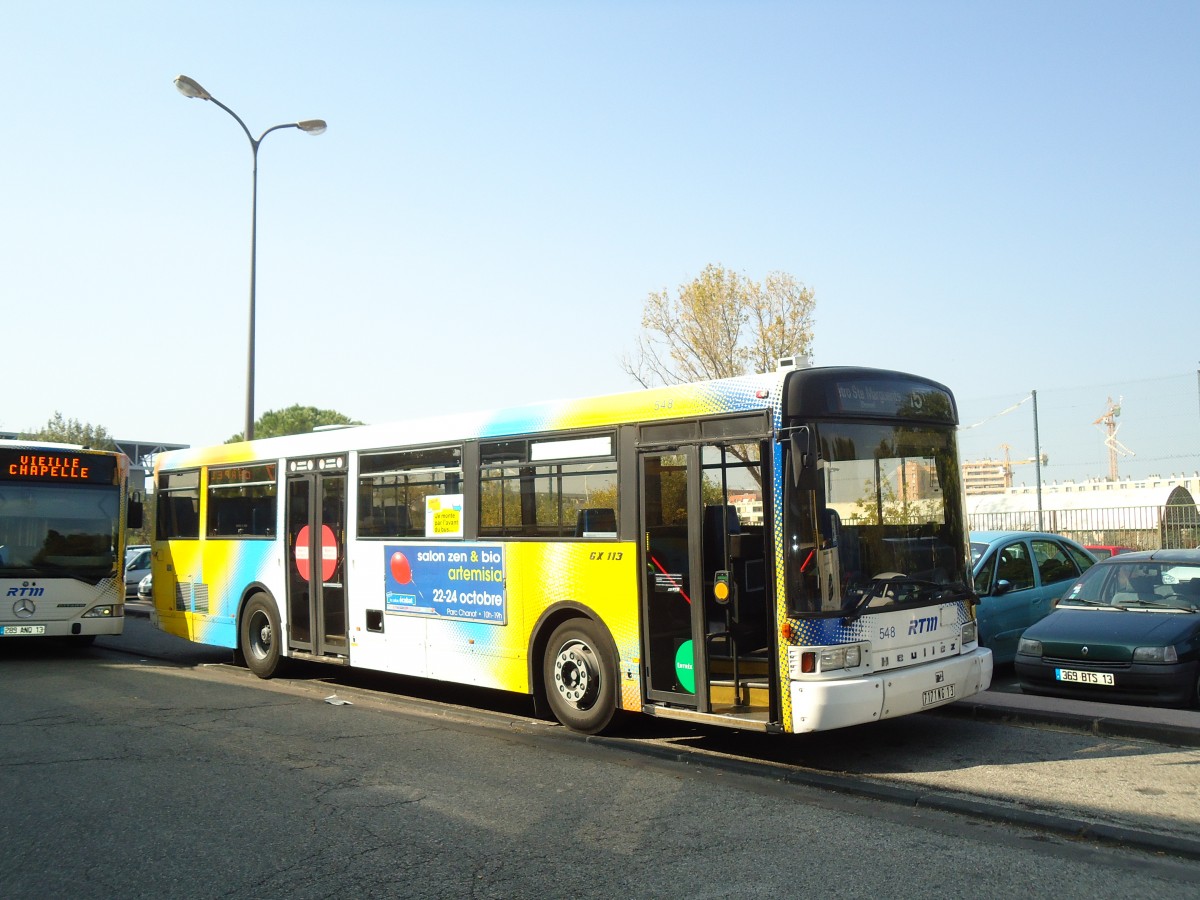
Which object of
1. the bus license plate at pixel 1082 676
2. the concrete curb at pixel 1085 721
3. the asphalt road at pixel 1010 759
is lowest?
the asphalt road at pixel 1010 759

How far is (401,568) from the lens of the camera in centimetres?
1159

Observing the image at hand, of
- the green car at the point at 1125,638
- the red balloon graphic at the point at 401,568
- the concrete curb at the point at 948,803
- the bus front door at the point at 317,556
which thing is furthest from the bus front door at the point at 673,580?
the bus front door at the point at 317,556

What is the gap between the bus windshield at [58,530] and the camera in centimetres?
1557

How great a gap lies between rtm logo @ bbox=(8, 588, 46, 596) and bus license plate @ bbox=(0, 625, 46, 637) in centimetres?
45

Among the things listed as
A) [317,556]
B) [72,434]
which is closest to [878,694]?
[317,556]

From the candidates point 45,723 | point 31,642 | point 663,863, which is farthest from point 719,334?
point 663,863

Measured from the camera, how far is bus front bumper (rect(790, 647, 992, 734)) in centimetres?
748

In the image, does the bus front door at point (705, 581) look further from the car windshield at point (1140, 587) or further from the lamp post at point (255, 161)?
the lamp post at point (255, 161)

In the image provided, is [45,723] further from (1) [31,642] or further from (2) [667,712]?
(1) [31,642]

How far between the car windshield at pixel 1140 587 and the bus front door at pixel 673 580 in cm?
502

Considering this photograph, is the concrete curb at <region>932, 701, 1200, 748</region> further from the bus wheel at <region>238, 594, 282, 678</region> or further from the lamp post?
the lamp post

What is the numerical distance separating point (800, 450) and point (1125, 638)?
4485 mm

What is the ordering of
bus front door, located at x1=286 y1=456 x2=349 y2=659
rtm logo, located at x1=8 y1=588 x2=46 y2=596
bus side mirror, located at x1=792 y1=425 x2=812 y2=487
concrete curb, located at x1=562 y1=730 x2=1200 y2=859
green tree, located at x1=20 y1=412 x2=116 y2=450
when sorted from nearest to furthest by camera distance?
concrete curb, located at x1=562 y1=730 x2=1200 y2=859
bus side mirror, located at x1=792 y1=425 x2=812 y2=487
bus front door, located at x1=286 y1=456 x2=349 y2=659
rtm logo, located at x1=8 y1=588 x2=46 y2=596
green tree, located at x1=20 y1=412 x2=116 y2=450

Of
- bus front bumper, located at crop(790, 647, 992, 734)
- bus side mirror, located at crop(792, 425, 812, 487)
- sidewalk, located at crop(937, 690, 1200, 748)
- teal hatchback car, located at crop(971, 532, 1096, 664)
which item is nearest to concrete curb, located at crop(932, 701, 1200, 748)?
sidewalk, located at crop(937, 690, 1200, 748)
